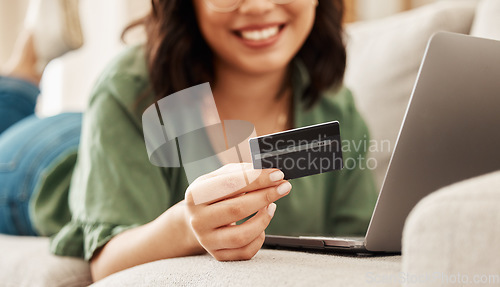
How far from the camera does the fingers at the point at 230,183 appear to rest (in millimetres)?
450

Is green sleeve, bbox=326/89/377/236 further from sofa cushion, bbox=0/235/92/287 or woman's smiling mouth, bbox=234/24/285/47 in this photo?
sofa cushion, bbox=0/235/92/287

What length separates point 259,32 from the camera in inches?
29.5

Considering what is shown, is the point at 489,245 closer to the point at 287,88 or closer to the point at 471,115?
the point at 471,115

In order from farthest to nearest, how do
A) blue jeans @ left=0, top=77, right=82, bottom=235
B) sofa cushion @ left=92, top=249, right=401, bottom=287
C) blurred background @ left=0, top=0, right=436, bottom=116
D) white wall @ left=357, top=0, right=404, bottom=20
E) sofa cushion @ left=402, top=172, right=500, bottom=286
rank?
1. blurred background @ left=0, top=0, right=436, bottom=116
2. white wall @ left=357, top=0, right=404, bottom=20
3. blue jeans @ left=0, top=77, right=82, bottom=235
4. sofa cushion @ left=92, top=249, right=401, bottom=287
5. sofa cushion @ left=402, top=172, right=500, bottom=286

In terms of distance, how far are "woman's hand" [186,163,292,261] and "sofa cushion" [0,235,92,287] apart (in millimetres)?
313

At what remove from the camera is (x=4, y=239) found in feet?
3.09

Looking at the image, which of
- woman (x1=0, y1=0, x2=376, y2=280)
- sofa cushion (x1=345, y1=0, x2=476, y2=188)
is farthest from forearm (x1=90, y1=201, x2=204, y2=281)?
sofa cushion (x1=345, y1=0, x2=476, y2=188)

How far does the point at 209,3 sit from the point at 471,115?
1.29ft

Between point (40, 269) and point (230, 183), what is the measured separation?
0.41 meters

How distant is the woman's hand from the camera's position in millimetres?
459

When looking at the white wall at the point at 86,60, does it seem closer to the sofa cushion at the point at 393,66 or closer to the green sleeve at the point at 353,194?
the sofa cushion at the point at 393,66

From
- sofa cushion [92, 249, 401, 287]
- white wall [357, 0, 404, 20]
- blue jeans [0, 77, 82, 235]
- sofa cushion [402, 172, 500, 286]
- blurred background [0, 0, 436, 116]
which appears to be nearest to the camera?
sofa cushion [402, 172, 500, 286]

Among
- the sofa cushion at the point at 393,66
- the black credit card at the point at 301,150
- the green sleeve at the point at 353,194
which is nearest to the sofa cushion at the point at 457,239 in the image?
the black credit card at the point at 301,150

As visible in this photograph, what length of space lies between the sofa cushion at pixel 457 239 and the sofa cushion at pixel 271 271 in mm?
97
